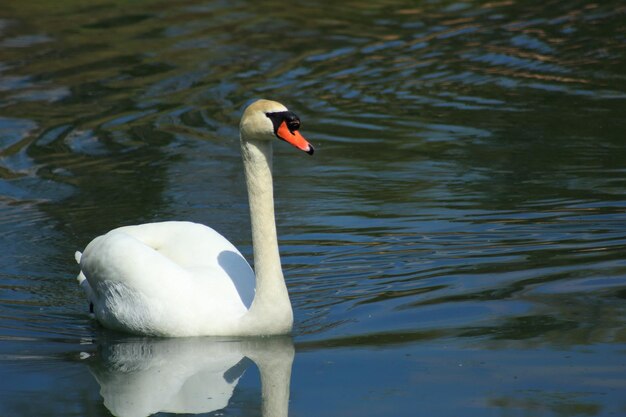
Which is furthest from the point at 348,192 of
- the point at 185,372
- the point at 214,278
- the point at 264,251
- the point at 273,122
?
the point at 185,372

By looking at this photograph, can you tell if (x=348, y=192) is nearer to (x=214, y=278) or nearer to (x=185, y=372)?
(x=214, y=278)

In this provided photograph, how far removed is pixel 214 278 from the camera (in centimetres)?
763

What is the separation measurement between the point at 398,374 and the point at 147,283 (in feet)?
5.70

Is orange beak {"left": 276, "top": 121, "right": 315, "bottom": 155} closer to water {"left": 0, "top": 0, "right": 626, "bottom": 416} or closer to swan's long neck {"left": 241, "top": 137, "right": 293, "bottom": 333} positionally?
swan's long neck {"left": 241, "top": 137, "right": 293, "bottom": 333}

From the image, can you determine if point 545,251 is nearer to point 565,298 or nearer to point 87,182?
point 565,298

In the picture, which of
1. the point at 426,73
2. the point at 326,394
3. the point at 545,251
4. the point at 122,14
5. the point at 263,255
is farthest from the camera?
the point at 122,14

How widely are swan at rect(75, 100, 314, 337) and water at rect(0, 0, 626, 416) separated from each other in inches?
6.6

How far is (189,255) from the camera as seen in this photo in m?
7.98

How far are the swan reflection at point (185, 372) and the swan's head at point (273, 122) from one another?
4.18 ft

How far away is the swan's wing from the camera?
7.44 metres

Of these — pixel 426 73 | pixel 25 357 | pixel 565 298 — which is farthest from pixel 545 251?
pixel 426 73

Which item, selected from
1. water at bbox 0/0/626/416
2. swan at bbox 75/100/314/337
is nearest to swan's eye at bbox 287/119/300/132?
swan at bbox 75/100/314/337

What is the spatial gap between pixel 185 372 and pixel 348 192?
174 inches

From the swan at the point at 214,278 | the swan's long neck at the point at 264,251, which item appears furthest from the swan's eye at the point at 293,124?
the swan's long neck at the point at 264,251
